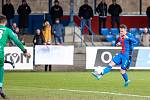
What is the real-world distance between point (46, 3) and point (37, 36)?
64.1 feet

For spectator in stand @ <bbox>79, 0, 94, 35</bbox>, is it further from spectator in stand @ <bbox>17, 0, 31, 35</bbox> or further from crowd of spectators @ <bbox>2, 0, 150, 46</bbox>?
spectator in stand @ <bbox>17, 0, 31, 35</bbox>

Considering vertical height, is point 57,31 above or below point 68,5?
below

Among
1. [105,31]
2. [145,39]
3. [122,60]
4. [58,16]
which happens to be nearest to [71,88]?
[122,60]

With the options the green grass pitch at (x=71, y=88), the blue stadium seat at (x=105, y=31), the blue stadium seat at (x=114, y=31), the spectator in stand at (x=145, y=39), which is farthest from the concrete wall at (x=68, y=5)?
the green grass pitch at (x=71, y=88)

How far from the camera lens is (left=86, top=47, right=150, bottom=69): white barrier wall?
1323 inches

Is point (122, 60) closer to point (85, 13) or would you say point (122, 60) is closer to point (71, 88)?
point (71, 88)

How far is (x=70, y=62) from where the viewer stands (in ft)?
110

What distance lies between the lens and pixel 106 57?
111ft

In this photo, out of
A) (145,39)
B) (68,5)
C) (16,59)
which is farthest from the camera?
(68,5)

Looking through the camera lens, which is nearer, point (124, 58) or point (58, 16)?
point (124, 58)

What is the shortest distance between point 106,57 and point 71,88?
11467 mm

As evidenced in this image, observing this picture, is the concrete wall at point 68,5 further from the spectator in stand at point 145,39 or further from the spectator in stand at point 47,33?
the spectator in stand at point 47,33

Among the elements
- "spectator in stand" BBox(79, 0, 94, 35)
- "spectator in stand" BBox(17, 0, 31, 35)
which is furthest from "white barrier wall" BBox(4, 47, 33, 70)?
"spectator in stand" BBox(79, 0, 94, 35)

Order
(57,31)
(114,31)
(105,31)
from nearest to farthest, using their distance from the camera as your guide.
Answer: (57,31) → (114,31) → (105,31)
